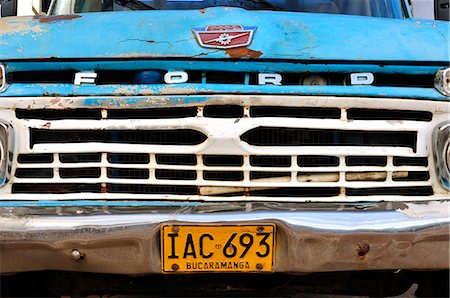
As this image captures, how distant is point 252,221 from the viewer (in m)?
2.78

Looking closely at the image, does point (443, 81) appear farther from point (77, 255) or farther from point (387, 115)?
point (77, 255)

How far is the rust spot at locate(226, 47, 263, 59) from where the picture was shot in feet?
9.93

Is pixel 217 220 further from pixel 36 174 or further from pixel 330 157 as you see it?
pixel 36 174

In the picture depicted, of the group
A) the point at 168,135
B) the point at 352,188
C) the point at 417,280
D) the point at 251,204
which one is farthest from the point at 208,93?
the point at 417,280

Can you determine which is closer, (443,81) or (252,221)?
(252,221)

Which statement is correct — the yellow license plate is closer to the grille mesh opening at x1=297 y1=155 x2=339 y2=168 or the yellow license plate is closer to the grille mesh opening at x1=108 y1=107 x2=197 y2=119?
the grille mesh opening at x1=297 y1=155 x2=339 y2=168

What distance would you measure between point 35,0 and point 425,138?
283 cm

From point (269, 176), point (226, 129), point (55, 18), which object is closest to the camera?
point (226, 129)

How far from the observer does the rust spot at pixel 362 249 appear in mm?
2824

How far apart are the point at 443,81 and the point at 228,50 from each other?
3.13 feet

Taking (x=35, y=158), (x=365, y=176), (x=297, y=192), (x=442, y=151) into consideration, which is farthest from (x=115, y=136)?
(x=442, y=151)

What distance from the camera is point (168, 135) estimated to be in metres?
3.07

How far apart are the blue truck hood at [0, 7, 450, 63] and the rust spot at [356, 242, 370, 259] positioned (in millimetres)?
798

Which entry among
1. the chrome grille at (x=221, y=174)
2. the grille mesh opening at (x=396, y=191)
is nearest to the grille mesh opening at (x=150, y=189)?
the chrome grille at (x=221, y=174)
